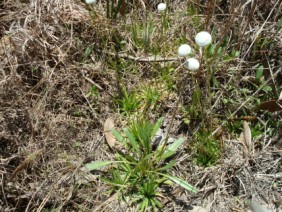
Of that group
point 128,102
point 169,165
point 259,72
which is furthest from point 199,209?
point 259,72

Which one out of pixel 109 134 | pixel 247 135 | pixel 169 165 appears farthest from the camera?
pixel 109 134

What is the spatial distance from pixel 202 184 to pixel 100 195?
1.52 ft

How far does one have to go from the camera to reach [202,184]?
1.67 metres

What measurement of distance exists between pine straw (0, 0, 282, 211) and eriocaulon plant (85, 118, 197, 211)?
0.20 ft

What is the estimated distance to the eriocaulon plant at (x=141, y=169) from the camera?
1640mm

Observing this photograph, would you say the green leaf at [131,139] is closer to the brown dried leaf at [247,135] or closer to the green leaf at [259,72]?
the brown dried leaf at [247,135]

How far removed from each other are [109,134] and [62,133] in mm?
232

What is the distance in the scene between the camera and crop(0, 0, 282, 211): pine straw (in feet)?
5.44

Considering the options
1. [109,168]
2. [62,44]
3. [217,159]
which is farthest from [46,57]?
[217,159]

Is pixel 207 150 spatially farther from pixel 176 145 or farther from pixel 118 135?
pixel 118 135

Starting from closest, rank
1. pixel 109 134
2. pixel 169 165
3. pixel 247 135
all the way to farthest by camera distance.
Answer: pixel 169 165, pixel 247 135, pixel 109 134

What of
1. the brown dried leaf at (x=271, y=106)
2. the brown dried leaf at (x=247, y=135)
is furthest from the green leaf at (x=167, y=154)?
the brown dried leaf at (x=271, y=106)

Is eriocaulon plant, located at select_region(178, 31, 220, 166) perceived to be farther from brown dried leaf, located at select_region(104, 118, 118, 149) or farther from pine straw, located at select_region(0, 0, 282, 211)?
brown dried leaf, located at select_region(104, 118, 118, 149)

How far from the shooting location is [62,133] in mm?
1839
